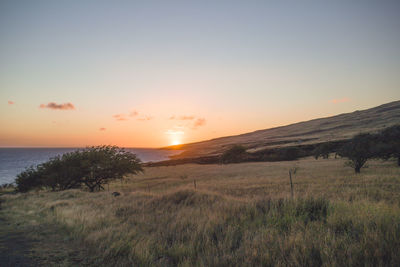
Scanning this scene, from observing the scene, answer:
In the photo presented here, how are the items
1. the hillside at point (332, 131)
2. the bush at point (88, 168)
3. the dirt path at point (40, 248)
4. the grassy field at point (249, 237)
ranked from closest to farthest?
1. the grassy field at point (249, 237)
2. the dirt path at point (40, 248)
3. the bush at point (88, 168)
4. the hillside at point (332, 131)

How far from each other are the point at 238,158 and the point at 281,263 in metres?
68.8

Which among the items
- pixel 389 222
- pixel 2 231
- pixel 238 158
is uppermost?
pixel 389 222

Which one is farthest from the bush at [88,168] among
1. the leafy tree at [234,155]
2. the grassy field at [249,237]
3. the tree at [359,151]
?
the leafy tree at [234,155]

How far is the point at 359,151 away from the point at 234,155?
151 feet

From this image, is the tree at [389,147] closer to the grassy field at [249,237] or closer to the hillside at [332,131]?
the grassy field at [249,237]

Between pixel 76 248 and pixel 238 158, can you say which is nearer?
pixel 76 248

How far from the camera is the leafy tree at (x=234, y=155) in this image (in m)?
71.2

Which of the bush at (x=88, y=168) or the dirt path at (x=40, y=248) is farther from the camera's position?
the bush at (x=88, y=168)

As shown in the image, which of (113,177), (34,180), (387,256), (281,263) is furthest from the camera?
(34,180)

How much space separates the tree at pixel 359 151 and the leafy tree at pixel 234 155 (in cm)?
4272

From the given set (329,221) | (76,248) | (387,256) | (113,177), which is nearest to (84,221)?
(76,248)

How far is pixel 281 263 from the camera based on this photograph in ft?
12.8

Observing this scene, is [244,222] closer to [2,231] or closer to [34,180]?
[2,231]

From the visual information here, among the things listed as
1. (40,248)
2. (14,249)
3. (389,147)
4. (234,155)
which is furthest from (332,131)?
(14,249)
